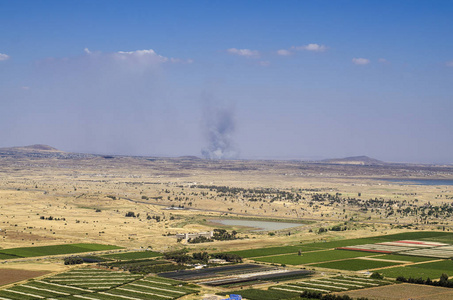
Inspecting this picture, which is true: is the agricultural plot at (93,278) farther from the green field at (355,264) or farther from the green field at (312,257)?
the green field at (355,264)

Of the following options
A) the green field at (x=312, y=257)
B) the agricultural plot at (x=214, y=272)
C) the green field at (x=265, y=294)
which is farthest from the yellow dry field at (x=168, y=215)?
the green field at (x=265, y=294)

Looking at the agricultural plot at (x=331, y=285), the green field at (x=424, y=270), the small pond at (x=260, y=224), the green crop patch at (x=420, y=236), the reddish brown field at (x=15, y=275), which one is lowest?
the reddish brown field at (x=15, y=275)

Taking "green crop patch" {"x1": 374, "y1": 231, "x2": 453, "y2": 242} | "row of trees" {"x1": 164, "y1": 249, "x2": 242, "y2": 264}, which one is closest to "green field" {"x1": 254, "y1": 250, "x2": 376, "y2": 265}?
"row of trees" {"x1": 164, "y1": 249, "x2": 242, "y2": 264}

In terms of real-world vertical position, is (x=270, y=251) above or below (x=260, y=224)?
below

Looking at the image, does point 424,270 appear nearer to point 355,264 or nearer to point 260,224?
point 355,264

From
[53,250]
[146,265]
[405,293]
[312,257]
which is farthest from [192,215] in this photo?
[405,293]

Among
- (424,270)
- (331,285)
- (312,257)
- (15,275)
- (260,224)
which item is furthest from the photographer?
(260,224)

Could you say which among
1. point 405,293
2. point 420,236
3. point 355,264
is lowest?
point 355,264
